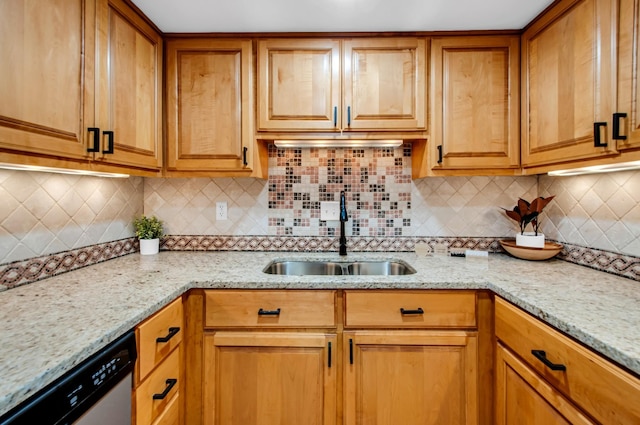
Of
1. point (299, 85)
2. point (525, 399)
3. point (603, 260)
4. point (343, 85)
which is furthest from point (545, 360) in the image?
point (299, 85)

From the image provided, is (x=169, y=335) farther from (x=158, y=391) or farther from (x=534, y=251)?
(x=534, y=251)

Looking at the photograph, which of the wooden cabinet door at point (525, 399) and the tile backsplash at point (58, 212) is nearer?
the wooden cabinet door at point (525, 399)

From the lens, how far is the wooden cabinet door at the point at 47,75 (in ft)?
3.00

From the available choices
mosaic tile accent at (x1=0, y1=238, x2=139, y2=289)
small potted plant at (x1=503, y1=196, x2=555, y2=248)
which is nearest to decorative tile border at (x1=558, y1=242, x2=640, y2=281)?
small potted plant at (x1=503, y1=196, x2=555, y2=248)

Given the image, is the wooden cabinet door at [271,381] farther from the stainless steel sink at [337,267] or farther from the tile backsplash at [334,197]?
the tile backsplash at [334,197]

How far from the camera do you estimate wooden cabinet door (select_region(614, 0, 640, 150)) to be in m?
1.08

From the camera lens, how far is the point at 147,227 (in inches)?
75.1

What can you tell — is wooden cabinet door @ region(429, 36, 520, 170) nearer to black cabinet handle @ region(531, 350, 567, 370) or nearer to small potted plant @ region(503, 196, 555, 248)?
small potted plant @ region(503, 196, 555, 248)

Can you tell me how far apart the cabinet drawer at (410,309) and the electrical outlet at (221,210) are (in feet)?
3.42

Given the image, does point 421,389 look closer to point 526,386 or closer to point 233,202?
point 526,386

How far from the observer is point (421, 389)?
1348 mm

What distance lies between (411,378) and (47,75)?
177 centimetres

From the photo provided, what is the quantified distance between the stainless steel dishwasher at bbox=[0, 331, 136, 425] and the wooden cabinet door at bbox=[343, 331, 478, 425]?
0.83m

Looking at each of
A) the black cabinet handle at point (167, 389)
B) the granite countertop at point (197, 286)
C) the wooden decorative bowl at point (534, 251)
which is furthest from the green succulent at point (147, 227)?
the wooden decorative bowl at point (534, 251)
